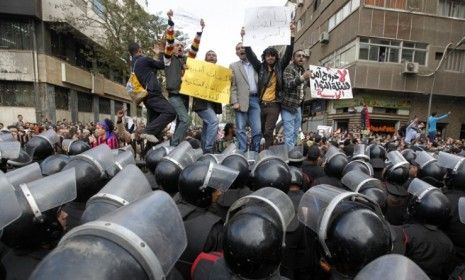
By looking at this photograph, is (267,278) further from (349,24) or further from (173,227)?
(349,24)

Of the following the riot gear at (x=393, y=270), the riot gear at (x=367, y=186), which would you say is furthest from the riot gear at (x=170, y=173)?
the riot gear at (x=393, y=270)

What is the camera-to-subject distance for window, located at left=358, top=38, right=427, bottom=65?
21047 mm

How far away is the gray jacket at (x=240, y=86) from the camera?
5.80m

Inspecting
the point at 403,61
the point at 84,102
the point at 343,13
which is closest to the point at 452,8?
the point at 403,61

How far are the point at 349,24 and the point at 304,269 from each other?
21508mm

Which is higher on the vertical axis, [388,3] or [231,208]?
[388,3]

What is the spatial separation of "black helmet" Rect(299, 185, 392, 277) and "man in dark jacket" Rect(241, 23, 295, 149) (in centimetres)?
373

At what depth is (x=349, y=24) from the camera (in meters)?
21.9

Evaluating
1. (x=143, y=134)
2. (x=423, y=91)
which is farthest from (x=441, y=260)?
(x=423, y=91)

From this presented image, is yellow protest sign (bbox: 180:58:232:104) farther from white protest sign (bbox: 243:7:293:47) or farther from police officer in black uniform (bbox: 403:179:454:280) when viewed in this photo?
police officer in black uniform (bbox: 403:179:454:280)

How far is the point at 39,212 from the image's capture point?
2166 millimetres

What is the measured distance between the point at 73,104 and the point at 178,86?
21.2 metres

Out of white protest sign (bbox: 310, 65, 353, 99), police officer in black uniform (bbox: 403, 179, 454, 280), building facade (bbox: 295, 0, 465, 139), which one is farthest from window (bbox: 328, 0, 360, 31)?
police officer in black uniform (bbox: 403, 179, 454, 280)

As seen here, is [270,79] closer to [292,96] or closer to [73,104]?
[292,96]
